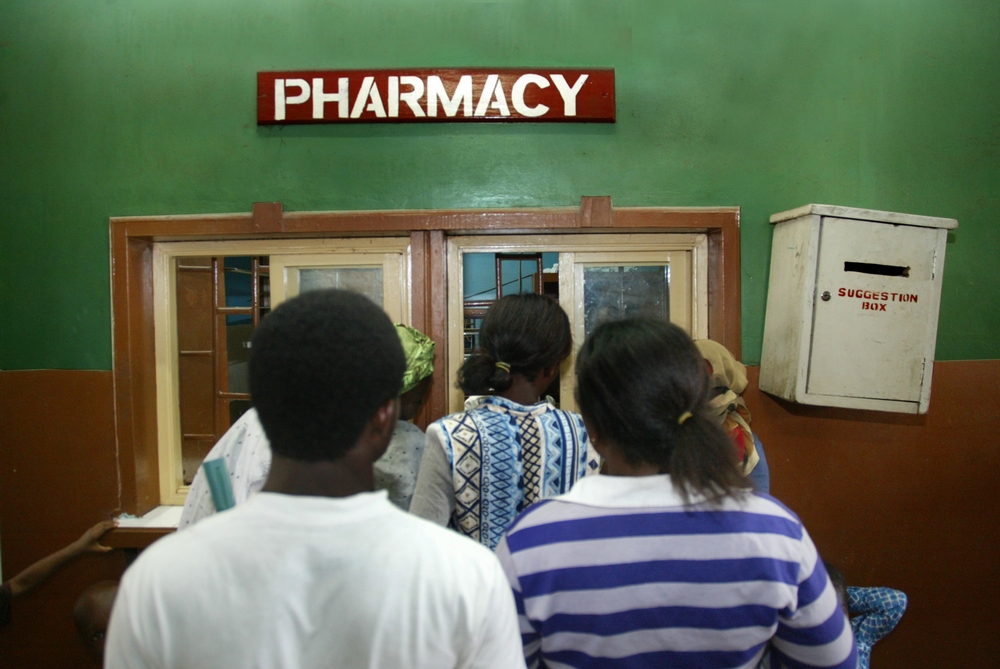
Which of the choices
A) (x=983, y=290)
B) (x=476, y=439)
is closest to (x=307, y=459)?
(x=476, y=439)

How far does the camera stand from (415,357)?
74.0 inches

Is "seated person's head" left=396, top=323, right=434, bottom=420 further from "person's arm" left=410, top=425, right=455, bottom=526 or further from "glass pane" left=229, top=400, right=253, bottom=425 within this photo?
"glass pane" left=229, top=400, right=253, bottom=425

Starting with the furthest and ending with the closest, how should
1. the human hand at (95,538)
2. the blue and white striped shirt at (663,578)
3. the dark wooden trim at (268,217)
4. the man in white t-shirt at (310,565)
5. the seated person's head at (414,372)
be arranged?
the dark wooden trim at (268,217) → the human hand at (95,538) → the seated person's head at (414,372) → the blue and white striped shirt at (663,578) → the man in white t-shirt at (310,565)

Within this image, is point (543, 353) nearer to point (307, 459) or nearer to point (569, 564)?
point (569, 564)

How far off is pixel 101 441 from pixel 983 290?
12.3ft

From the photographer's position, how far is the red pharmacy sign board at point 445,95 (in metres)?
2.33

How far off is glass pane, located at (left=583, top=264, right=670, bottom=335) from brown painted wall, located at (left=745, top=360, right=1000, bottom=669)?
0.51 metres

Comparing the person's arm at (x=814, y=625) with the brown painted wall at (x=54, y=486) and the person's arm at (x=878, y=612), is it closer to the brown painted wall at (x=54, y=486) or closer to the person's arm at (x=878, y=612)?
the person's arm at (x=878, y=612)

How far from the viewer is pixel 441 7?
7.76ft

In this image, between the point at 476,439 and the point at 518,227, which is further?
the point at 518,227

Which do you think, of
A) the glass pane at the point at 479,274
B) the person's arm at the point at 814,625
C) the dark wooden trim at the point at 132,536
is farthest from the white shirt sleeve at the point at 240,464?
the glass pane at the point at 479,274

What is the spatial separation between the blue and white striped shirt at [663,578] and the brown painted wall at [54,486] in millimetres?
2245

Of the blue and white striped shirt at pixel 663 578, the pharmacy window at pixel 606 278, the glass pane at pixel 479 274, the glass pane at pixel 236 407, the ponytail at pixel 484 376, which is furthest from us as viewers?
the glass pane at pixel 479 274

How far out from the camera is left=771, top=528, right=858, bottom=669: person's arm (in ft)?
3.09
